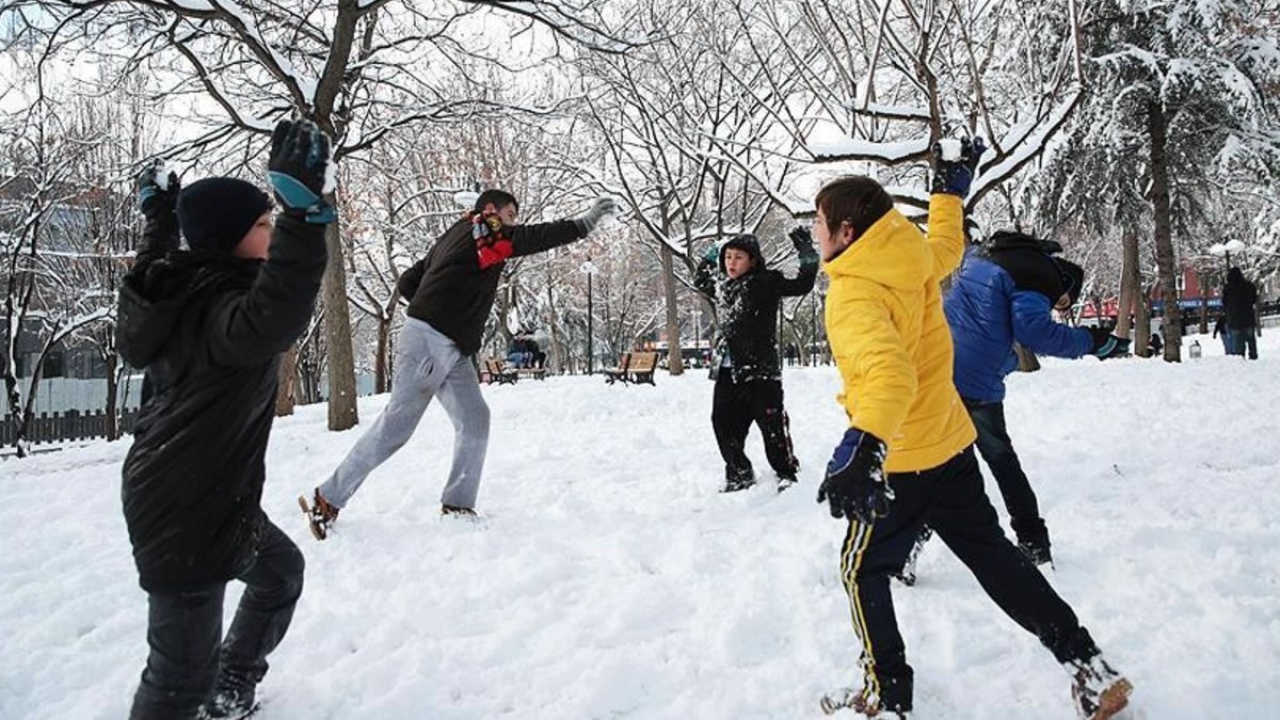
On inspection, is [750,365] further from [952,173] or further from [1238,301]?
[1238,301]

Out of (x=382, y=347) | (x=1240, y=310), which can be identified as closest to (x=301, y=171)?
(x=1240, y=310)

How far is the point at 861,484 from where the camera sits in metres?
2.08

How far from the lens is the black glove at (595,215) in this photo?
464 centimetres

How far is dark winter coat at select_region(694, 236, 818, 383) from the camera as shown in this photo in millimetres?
5363

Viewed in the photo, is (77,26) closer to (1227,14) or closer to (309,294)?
(309,294)

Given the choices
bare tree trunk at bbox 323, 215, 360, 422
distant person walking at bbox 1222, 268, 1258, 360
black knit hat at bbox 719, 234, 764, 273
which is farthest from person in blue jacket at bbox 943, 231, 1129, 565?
distant person walking at bbox 1222, 268, 1258, 360

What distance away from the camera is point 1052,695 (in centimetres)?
242

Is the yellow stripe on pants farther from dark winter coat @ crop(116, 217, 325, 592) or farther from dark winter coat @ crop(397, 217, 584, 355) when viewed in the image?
dark winter coat @ crop(397, 217, 584, 355)

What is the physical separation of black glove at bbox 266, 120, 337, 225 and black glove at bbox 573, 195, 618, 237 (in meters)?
2.68

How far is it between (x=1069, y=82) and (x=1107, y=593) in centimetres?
1199

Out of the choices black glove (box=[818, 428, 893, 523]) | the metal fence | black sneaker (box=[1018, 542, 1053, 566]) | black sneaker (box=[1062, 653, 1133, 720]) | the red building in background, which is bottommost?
the metal fence

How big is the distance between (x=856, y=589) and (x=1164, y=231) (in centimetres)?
1590

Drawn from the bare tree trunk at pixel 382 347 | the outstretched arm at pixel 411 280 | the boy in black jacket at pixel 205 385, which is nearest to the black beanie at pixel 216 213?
the boy in black jacket at pixel 205 385

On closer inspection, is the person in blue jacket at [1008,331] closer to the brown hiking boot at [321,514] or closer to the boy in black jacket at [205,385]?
the boy in black jacket at [205,385]
